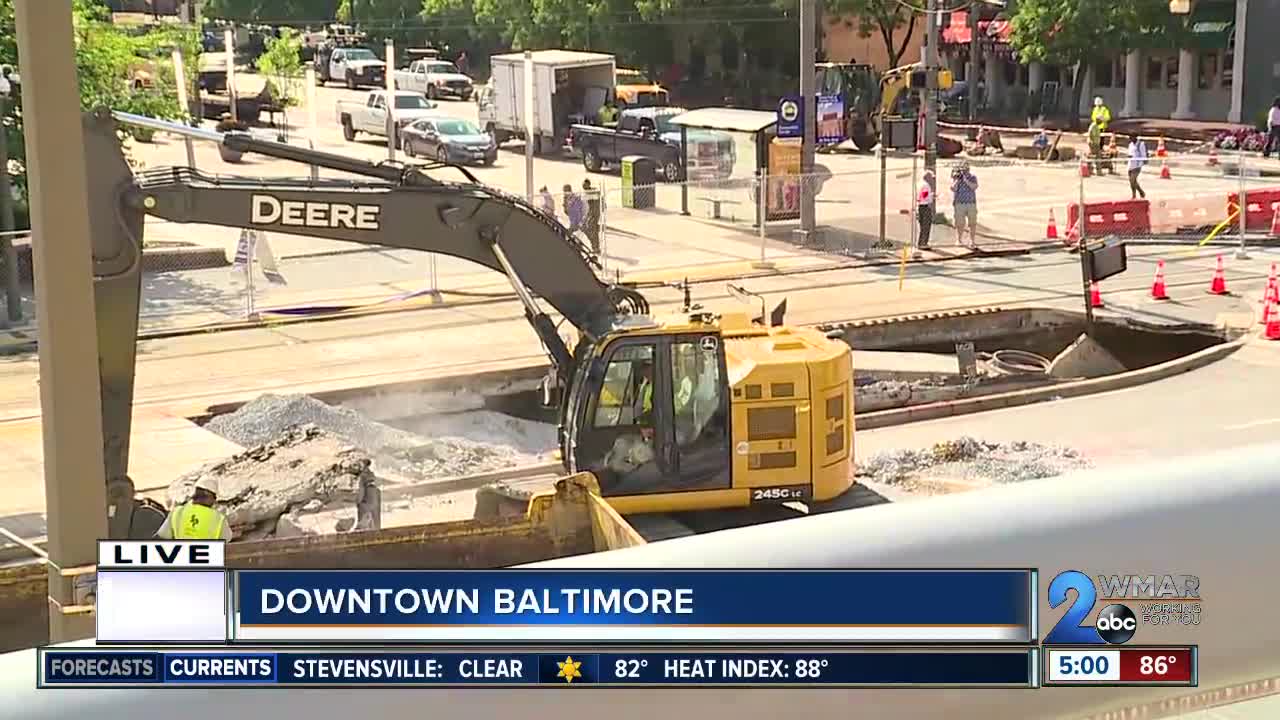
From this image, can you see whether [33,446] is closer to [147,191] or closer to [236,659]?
[147,191]

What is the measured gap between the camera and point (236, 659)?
21.2 ft

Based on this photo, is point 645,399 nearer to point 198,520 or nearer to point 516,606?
point 198,520

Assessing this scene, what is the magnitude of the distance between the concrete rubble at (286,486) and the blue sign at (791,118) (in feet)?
55.5

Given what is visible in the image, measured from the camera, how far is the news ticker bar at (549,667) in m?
6.23

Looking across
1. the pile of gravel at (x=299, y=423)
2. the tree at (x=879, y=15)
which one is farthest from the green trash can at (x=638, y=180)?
the tree at (x=879, y=15)

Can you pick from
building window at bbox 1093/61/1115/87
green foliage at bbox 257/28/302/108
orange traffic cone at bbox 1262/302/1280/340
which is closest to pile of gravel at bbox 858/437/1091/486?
orange traffic cone at bbox 1262/302/1280/340

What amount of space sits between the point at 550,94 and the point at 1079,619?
1638 inches

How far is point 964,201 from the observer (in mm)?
30859

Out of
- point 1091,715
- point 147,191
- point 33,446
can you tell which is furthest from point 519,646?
point 33,446

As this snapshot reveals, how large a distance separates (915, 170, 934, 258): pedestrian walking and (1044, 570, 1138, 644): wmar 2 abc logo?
2365 cm

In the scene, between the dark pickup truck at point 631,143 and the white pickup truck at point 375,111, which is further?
the white pickup truck at point 375,111

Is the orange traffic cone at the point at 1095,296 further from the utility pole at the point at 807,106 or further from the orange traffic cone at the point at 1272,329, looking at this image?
the utility pole at the point at 807,106

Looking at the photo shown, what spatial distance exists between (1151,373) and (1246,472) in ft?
46.2

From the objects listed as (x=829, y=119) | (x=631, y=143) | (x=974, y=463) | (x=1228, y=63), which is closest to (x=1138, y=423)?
(x=974, y=463)
